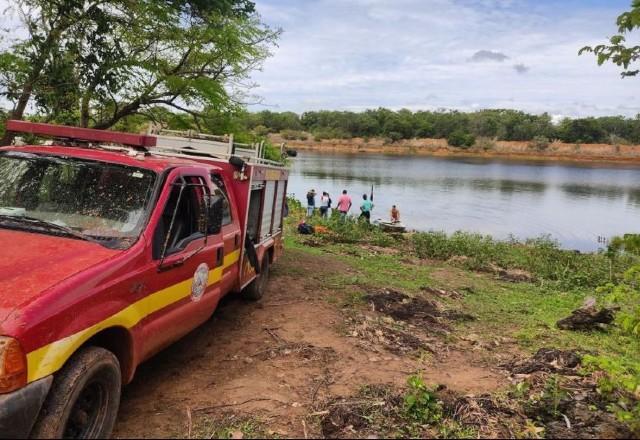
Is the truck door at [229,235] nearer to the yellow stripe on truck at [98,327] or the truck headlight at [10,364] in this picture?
the yellow stripe on truck at [98,327]

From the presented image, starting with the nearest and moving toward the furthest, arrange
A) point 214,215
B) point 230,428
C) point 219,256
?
1. point 230,428
2. point 214,215
3. point 219,256

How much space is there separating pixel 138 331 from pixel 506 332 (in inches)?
219

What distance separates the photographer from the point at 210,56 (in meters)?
13.3

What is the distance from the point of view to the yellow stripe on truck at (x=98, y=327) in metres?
3.01

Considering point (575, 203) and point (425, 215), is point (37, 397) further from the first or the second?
point (575, 203)

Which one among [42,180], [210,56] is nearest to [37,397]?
[42,180]

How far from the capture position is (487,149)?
11288 centimetres

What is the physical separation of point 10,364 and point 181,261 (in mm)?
1722

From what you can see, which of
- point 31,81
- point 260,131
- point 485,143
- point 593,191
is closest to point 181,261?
point 31,81

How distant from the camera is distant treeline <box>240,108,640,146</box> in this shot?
11225 centimetres

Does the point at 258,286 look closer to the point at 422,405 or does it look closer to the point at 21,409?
the point at 422,405

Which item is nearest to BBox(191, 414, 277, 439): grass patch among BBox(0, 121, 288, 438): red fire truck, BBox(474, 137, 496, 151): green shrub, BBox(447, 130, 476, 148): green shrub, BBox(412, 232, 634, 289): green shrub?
BBox(0, 121, 288, 438): red fire truck

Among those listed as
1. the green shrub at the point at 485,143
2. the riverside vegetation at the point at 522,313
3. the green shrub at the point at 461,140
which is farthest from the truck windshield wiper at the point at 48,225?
the green shrub at the point at 485,143

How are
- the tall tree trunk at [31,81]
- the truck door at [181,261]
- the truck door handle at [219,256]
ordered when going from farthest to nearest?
1. the tall tree trunk at [31,81]
2. the truck door handle at [219,256]
3. the truck door at [181,261]
